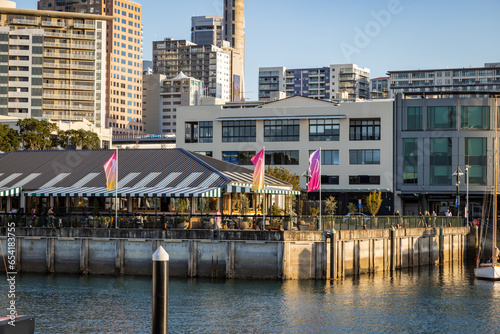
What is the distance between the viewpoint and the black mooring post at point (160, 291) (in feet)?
57.9

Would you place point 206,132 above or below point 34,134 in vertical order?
below

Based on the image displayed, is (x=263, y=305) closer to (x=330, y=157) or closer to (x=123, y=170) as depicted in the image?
(x=123, y=170)

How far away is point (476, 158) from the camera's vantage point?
104062 millimetres

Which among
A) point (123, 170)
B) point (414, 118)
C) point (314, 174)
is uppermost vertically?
point (414, 118)

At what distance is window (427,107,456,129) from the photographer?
10462 cm

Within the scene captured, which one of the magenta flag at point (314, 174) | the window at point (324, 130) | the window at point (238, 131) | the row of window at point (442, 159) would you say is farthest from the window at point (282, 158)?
the magenta flag at point (314, 174)

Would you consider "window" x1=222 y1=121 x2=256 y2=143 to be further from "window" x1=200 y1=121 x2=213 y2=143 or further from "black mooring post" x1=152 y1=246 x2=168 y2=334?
"black mooring post" x1=152 y1=246 x2=168 y2=334

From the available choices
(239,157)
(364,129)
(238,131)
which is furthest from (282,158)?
(364,129)

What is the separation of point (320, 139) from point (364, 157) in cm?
680

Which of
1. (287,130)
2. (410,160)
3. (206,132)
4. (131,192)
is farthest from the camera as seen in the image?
(206,132)

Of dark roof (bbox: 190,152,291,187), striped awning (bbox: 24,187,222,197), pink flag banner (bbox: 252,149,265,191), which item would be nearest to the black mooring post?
pink flag banner (bbox: 252,149,265,191)

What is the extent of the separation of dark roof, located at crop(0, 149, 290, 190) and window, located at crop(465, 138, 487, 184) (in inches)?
1459

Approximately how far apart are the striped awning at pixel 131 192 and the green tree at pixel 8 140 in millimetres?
57733

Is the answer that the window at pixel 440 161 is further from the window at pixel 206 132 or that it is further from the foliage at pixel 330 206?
the window at pixel 206 132
